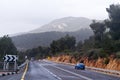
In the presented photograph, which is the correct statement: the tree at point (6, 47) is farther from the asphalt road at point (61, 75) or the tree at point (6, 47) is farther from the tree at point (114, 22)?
the asphalt road at point (61, 75)

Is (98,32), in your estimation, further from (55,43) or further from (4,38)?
(55,43)

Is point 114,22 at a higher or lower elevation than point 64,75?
higher

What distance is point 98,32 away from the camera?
4033 inches

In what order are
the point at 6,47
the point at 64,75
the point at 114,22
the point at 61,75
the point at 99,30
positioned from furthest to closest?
the point at 6,47, the point at 99,30, the point at 114,22, the point at 64,75, the point at 61,75

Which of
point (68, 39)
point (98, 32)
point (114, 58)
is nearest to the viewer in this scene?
point (114, 58)

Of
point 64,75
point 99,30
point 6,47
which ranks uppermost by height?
point 99,30

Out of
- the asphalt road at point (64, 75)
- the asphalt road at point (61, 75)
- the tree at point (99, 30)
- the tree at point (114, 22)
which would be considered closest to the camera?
the asphalt road at point (61, 75)

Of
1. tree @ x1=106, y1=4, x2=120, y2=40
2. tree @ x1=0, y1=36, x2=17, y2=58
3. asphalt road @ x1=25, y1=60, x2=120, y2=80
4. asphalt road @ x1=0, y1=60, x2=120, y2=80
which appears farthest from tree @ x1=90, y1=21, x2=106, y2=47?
asphalt road @ x1=0, y1=60, x2=120, y2=80

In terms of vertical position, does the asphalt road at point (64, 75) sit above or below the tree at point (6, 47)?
below

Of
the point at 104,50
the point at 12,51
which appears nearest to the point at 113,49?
the point at 104,50

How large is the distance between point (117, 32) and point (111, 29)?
311 centimetres

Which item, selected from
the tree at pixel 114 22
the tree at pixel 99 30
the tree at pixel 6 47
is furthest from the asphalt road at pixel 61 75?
the tree at pixel 6 47

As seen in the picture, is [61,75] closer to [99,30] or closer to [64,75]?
[64,75]

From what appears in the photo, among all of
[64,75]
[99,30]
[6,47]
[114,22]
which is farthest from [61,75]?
[6,47]
